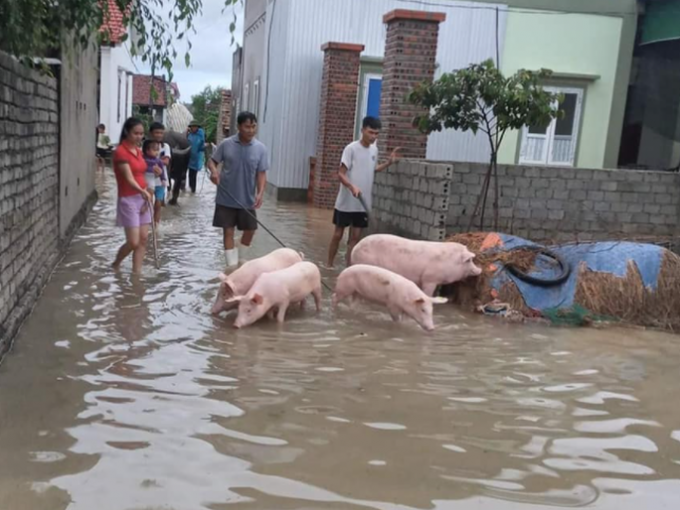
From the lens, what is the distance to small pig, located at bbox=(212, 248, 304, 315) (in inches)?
242

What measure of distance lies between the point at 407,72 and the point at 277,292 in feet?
19.2

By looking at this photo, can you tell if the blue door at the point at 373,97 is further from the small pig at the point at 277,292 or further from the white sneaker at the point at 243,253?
the small pig at the point at 277,292

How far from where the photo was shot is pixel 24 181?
19.7ft

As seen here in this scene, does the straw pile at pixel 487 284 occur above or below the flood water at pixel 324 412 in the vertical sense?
above

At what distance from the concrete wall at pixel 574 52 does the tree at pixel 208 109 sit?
23.3 metres

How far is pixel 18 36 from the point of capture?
15.6 feet

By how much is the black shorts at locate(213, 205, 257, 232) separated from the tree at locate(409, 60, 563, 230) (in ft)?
9.01

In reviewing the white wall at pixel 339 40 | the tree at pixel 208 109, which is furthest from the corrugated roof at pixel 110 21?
the tree at pixel 208 109

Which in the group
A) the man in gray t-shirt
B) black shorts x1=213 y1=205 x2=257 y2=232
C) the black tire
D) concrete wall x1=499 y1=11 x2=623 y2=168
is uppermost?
concrete wall x1=499 y1=11 x2=623 y2=168

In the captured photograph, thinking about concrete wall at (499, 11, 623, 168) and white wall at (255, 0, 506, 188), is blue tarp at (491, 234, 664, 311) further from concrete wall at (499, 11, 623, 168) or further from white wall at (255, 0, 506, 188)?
concrete wall at (499, 11, 623, 168)

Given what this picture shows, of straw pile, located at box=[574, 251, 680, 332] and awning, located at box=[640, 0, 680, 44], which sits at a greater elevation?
awning, located at box=[640, 0, 680, 44]

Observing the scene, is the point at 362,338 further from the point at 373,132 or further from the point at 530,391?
the point at 373,132

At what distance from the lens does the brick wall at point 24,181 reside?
516 centimetres

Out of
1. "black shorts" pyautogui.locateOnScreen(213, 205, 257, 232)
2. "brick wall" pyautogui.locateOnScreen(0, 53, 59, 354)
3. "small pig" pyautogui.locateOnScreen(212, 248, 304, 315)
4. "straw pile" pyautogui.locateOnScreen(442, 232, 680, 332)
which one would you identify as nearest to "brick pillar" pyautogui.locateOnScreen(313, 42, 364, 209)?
"black shorts" pyautogui.locateOnScreen(213, 205, 257, 232)
